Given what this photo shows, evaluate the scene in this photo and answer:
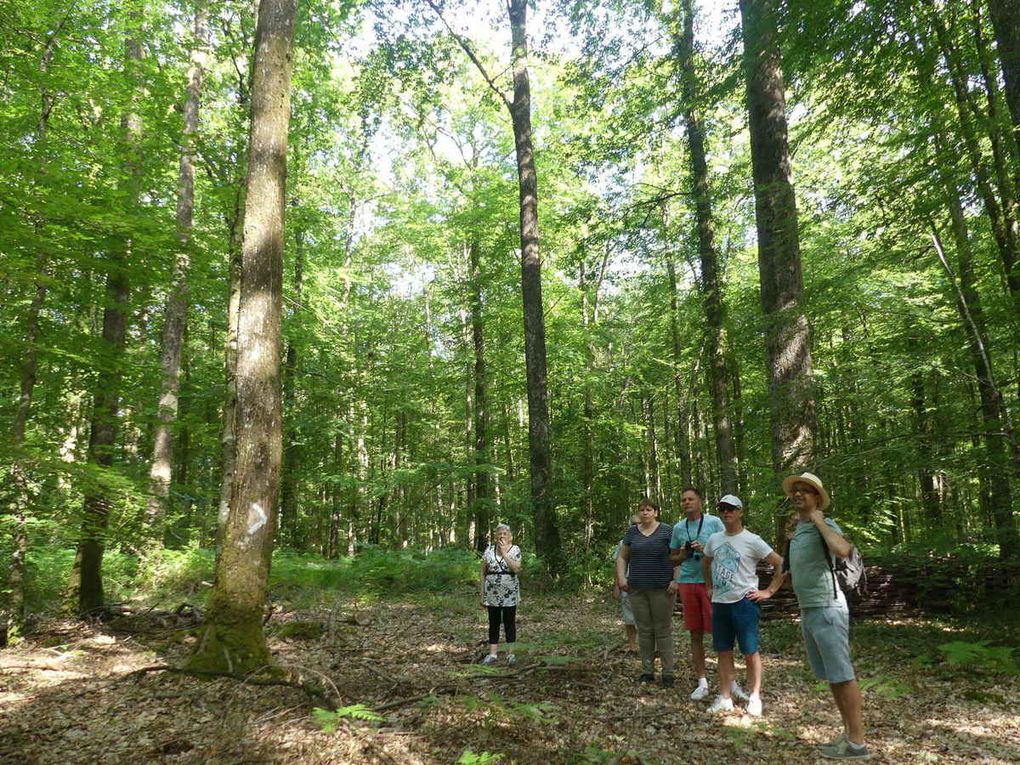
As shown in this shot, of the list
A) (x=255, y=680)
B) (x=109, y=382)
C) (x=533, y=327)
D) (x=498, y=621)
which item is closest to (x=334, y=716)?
(x=255, y=680)

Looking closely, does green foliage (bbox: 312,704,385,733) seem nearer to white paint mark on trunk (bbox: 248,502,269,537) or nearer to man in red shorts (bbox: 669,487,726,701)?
white paint mark on trunk (bbox: 248,502,269,537)

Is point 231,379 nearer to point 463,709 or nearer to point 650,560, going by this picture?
point 463,709

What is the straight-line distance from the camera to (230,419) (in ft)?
20.5

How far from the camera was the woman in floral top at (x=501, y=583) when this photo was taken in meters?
6.94

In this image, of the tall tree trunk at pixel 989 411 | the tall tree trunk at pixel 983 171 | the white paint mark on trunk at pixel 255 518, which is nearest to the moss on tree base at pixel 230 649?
the white paint mark on trunk at pixel 255 518

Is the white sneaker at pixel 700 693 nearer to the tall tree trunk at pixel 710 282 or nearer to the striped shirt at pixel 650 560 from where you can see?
the striped shirt at pixel 650 560

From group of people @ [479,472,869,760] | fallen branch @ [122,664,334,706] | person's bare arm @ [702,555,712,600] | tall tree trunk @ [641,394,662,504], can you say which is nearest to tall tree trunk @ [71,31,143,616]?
fallen branch @ [122,664,334,706]

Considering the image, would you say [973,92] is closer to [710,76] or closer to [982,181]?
[982,181]

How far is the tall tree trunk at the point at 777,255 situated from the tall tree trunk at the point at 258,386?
6.03 m

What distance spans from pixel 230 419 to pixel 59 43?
677 cm

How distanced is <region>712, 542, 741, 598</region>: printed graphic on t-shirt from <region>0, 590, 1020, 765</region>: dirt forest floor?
1010mm

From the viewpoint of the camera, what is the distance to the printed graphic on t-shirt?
5.11 meters

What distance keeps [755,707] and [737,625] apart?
635 millimetres

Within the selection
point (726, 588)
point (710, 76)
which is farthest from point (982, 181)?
point (726, 588)
